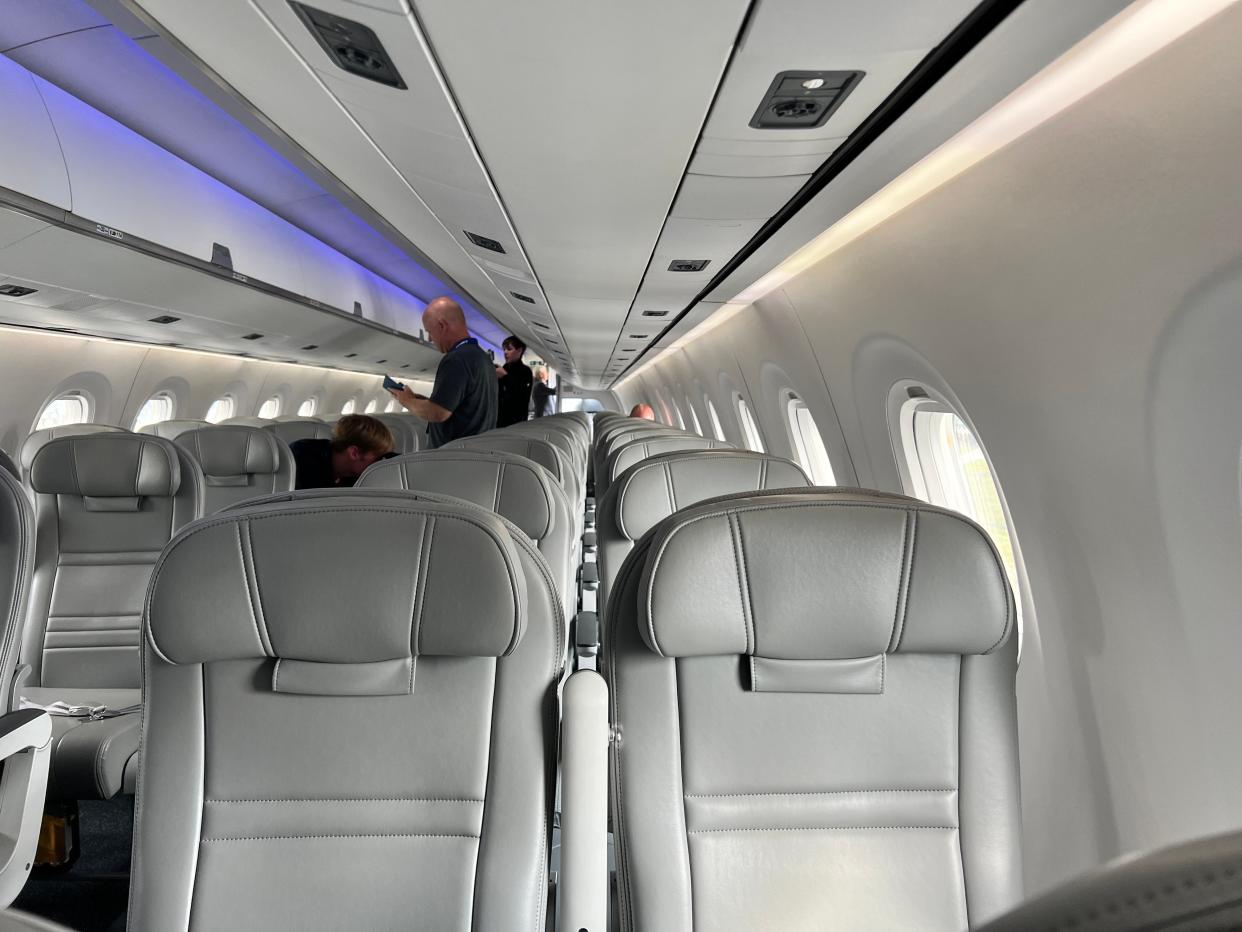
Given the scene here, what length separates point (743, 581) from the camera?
72.3 inches

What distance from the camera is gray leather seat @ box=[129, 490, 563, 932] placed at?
178cm

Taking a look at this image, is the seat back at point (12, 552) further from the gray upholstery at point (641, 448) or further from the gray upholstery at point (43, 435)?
the gray upholstery at point (43, 435)

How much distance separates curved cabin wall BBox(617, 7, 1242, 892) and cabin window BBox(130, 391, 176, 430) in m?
8.67

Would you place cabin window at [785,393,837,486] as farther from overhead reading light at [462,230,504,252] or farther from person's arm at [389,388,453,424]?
overhead reading light at [462,230,504,252]

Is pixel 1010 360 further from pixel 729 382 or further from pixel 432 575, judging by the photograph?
pixel 729 382

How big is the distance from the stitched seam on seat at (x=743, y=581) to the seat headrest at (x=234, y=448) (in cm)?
447

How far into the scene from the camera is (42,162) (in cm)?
410

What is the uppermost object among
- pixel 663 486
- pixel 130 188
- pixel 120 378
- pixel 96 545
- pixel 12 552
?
pixel 130 188

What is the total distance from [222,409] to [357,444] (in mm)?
8628

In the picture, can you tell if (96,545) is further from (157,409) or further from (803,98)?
(157,409)

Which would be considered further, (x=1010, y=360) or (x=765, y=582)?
(x=1010, y=360)

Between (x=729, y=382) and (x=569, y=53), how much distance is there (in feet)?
26.8

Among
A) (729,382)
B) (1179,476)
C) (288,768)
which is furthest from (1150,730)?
(729,382)

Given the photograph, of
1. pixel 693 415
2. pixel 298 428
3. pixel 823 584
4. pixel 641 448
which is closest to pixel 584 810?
pixel 823 584
